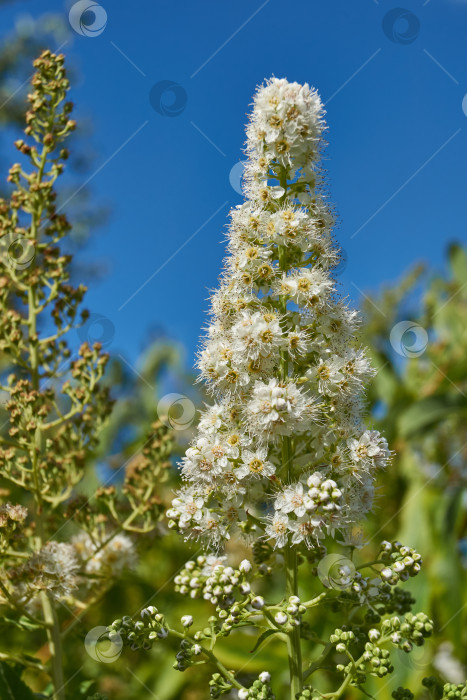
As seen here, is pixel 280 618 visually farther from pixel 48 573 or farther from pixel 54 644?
pixel 54 644

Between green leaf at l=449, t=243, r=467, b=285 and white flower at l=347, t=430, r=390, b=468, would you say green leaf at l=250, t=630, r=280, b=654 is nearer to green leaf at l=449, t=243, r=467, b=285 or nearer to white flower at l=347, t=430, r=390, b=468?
white flower at l=347, t=430, r=390, b=468

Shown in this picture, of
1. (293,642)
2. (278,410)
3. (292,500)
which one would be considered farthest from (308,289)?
(293,642)

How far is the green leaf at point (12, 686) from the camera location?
244 cm

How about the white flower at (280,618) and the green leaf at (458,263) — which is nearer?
the white flower at (280,618)

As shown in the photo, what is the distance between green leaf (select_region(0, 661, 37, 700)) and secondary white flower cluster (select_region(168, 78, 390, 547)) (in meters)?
0.84

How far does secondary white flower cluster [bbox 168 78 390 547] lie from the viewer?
2.18 m

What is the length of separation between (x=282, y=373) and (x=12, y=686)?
149 cm

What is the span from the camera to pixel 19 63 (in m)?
10.3

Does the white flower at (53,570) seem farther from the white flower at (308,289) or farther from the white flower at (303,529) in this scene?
the white flower at (308,289)

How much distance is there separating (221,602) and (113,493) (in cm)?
106

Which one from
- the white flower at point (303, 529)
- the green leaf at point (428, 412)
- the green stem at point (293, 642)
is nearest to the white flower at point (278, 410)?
the white flower at point (303, 529)

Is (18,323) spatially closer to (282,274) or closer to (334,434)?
(282,274)

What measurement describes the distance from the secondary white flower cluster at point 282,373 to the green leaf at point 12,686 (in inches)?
33.1

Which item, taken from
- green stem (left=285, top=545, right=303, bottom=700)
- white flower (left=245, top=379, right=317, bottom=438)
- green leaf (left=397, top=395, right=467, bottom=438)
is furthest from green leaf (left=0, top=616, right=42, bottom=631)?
green leaf (left=397, top=395, right=467, bottom=438)
